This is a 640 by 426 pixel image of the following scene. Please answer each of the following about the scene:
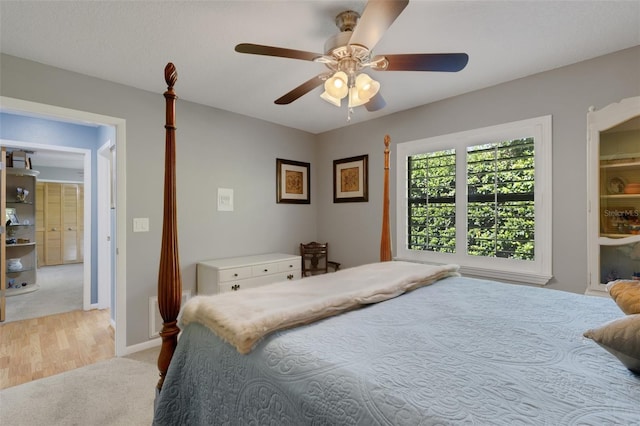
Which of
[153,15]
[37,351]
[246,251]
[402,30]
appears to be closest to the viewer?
[153,15]

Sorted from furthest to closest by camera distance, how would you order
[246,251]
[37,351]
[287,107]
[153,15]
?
[246,251], [287,107], [37,351], [153,15]

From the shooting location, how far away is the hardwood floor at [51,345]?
2.39m

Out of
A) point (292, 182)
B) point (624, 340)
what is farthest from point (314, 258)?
point (624, 340)

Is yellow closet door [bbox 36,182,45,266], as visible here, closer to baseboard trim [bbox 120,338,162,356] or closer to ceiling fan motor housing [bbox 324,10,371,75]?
baseboard trim [bbox 120,338,162,356]

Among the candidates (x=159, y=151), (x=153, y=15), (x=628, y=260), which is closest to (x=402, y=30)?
(x=153, y=15)

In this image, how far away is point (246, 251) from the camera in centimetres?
353

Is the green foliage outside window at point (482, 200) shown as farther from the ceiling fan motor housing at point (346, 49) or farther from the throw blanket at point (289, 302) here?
the ceiling fan motor housing at point (346, 49)

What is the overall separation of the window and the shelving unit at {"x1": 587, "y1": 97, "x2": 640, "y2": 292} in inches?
13.8

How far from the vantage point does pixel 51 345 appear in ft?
9.34

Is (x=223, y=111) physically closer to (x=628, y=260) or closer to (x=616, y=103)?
(x=616, y=103)

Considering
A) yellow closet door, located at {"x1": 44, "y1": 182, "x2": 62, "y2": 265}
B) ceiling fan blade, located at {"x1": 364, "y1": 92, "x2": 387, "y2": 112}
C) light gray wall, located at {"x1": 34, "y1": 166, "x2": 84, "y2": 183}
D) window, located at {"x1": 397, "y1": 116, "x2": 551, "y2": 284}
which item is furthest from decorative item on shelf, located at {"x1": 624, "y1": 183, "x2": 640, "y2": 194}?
yellow closet door, located at {"x1": 44, "y1": 182, "x2": 62, "y2": 265}

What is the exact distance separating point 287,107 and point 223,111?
0.73 metres

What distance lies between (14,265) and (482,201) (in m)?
6.35

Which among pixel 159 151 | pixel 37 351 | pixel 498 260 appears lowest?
pixel 37 351
